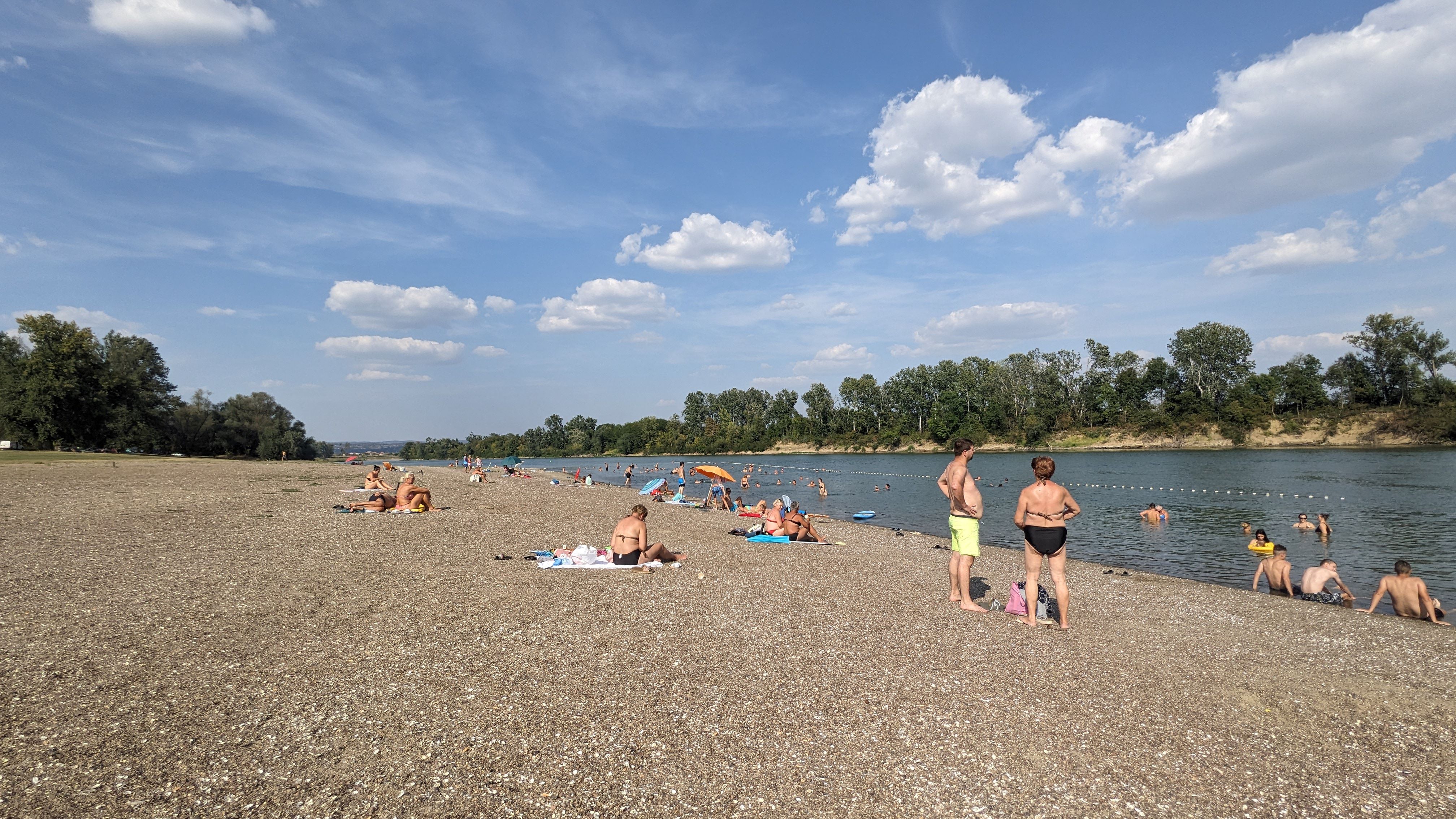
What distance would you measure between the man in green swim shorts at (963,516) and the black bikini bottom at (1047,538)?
0.85 meters

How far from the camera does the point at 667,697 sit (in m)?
6.42

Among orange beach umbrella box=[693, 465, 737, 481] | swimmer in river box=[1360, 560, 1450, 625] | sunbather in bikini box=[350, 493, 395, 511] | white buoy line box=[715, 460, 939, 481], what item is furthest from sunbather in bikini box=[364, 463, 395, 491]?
white buoy line box=[715, 460, 939, 481]

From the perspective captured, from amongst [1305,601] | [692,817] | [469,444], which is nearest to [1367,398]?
[1305,601]

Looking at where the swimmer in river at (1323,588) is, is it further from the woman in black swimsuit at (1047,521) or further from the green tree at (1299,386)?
the green tree at (1299,386)

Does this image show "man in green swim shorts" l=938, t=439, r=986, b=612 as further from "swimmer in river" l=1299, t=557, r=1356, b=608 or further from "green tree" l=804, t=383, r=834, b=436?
"green tree" l=804, t=383, r=834, b=436

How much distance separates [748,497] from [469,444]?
16210cm

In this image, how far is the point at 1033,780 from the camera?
5.03m

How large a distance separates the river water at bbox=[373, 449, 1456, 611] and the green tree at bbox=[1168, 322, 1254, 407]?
33.4m

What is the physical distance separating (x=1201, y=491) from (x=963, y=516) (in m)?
37.2

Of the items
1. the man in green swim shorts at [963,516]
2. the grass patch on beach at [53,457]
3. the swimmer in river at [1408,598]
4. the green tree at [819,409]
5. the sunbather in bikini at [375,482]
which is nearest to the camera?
the man in green swim shorts at [963,516]

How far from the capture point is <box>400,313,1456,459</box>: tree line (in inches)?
3359

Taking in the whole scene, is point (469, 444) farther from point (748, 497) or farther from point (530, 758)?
point (530, 758)

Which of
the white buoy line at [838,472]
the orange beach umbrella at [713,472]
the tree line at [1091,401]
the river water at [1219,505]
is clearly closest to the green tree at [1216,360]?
the tree line at [1091,401]

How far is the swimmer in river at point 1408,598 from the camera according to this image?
36.6ft
